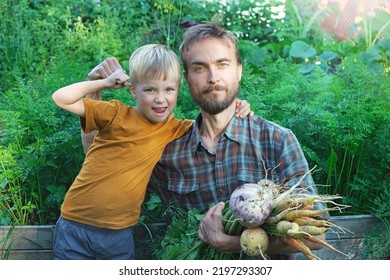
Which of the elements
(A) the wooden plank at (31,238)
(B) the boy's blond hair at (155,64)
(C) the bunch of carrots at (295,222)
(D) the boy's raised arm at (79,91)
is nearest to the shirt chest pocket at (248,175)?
(C) the bunch of carrots at (295,222)

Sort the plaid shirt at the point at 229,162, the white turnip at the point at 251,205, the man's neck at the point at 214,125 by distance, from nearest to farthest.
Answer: the white turnip at the point at 251,205
the plaid shirt at the point at 229,162
the man's neck at the point at 214,125

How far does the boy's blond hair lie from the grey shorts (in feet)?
1.91

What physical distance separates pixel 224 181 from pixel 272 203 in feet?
1.45

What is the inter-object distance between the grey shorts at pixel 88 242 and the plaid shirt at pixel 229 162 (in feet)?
0.89

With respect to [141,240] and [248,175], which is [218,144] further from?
[141,240]

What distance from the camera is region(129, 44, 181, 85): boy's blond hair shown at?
2.49 meters

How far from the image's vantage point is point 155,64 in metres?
2.49

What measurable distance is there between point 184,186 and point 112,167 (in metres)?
0.31

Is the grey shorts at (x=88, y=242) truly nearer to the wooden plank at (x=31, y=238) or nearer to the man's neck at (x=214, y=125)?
the wooden plank at (x=31, y=238)

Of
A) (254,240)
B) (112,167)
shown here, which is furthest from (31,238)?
(254,240)

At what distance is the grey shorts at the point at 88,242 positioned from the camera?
2.54 meters

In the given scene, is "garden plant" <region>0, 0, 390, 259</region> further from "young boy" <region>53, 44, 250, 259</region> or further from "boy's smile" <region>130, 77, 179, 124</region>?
"boy's smile" <region>130, 77, 179, 124</region>

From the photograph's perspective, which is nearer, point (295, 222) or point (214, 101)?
point (295, 222)
